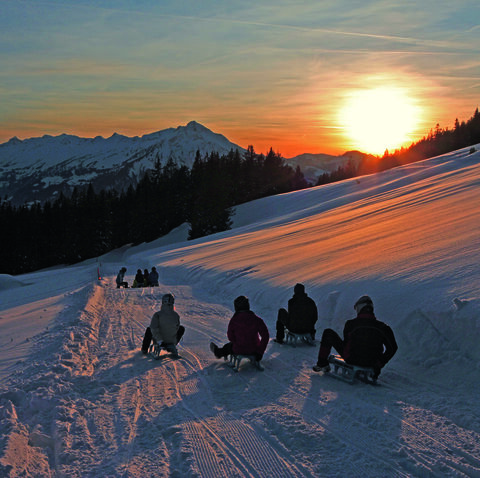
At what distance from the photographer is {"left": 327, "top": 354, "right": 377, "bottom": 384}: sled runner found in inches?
280

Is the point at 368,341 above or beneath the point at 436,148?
beneath

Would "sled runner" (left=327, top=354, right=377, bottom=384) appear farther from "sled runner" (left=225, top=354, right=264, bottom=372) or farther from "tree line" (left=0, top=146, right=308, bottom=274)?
"tree line" (left=0, top=146, right=308, bottom=274)

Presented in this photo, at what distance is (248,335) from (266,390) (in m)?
1.42

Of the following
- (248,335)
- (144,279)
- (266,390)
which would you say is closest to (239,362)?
(248,335)

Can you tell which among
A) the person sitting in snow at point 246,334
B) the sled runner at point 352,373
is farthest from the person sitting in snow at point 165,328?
the sled runner at point 352,373

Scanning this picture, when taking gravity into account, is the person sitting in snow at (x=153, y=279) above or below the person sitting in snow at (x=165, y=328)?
below

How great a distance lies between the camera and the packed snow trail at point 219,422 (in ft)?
14.9

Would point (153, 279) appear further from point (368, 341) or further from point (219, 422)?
point (219, 422)

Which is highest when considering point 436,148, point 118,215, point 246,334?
point 436,148

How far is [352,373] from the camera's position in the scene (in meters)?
7.25

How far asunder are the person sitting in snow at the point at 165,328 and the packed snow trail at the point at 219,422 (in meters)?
0.47

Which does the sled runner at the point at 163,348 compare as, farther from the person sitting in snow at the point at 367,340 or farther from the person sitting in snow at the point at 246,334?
the person sitting in snow at the point at 367,340

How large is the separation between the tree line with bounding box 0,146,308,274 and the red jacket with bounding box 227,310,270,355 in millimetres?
60850

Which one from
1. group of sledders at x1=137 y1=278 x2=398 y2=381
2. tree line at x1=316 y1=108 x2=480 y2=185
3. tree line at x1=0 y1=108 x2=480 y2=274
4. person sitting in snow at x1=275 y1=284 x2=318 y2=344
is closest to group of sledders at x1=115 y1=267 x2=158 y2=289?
group of sledders at x1=137 y1=278 x2=398 y2=381
